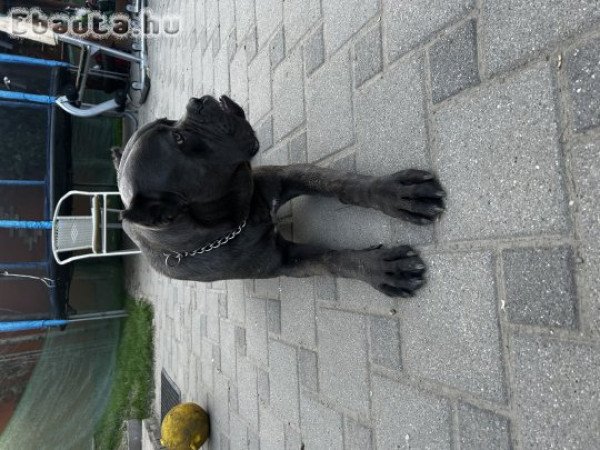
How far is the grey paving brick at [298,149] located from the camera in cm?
290

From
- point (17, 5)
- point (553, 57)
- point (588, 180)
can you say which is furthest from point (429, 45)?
point (17, 5)

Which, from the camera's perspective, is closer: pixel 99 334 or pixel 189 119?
pixel 189 119

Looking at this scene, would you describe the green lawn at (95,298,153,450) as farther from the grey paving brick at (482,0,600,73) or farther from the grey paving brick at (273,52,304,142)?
the grey paving brick at (482,0,600,73)

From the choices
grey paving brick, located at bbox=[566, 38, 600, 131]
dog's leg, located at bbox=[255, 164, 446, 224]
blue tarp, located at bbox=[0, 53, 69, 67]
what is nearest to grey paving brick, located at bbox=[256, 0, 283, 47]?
dog's leg, located at bbox=[255, 164, 446, 224]

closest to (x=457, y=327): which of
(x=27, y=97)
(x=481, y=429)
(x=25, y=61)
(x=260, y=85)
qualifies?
(x=481, y=429)

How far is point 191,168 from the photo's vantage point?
1.84 m

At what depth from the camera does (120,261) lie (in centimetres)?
756

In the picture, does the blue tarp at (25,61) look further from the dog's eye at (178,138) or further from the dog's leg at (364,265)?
the dog's eye at (178,138)

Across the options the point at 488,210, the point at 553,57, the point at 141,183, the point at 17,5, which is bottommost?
the point at 488,210

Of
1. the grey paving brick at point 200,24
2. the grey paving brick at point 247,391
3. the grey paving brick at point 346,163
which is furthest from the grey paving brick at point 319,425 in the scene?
the grey paving brick at point 200,24

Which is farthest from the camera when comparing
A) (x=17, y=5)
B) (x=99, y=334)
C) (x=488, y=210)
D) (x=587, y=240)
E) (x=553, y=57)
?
(x=99, y=334)

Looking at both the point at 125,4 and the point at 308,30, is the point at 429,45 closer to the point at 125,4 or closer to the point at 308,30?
the point at 308,30

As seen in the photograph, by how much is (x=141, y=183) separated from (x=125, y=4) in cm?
660

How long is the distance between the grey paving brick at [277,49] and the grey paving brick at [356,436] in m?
2.23
